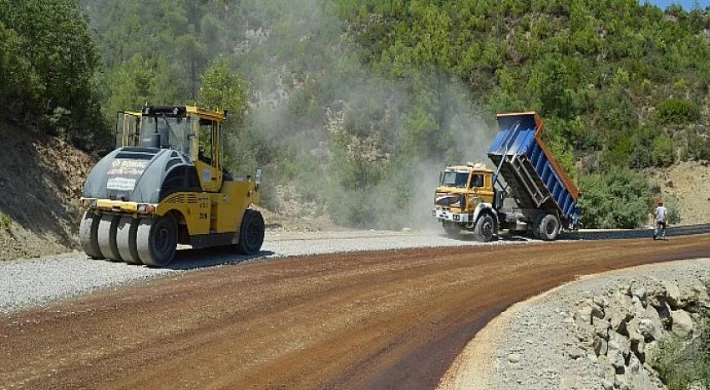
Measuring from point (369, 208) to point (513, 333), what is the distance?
74.0 ft

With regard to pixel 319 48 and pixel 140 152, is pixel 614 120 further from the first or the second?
pixel 140 152

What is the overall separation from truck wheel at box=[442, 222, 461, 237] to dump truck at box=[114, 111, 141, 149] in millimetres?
Result: 11619

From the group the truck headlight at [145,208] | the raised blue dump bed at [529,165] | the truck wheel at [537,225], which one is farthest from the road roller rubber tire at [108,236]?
the truck wheel at [537,225]

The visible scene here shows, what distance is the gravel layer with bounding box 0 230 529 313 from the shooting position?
32.9 feet

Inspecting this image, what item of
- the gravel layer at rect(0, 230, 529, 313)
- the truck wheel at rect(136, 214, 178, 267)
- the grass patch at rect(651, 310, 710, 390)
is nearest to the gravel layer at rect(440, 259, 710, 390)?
the grass patch at rect(651, 310, 710, 390)

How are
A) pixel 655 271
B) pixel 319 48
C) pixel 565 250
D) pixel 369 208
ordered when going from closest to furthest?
pixel 655 271
pixel 565 250
pixel 369 208
pixel 319 48

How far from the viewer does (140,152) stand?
13.5 meters

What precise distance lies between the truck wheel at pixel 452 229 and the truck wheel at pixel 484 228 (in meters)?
0.83

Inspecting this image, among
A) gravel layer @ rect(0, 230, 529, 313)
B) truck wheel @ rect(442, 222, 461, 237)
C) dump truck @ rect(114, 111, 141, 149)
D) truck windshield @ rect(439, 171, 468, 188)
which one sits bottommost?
gravel layer @ rect(0, 230, 529, 313)

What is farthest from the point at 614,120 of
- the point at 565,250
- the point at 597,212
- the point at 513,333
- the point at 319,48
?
the point at 513,333

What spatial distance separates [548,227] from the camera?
23391mm

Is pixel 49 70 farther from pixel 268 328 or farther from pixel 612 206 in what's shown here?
pixel 612 206

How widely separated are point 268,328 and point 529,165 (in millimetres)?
15556

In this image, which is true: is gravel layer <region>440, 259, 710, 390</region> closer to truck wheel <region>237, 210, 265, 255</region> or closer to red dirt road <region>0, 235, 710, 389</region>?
red dirt road <region>0, 235, 710, 389</region>
